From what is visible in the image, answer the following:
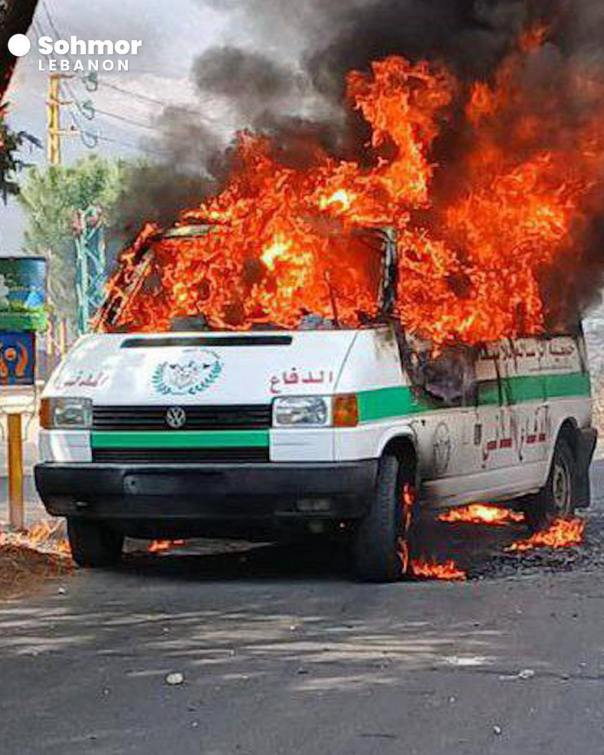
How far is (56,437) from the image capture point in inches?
342

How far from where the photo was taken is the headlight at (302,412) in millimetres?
8266

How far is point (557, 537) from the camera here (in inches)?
426

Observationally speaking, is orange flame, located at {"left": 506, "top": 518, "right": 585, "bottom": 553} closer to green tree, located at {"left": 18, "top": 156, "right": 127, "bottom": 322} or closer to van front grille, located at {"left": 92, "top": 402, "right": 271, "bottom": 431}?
van front grille, located at {"left": 92, "top": 402, "right": 271, "bottom": 431}

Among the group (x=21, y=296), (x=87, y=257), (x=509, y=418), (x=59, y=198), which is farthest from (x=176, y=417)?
(x=59, y=198)

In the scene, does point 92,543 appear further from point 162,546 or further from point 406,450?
point 406,450

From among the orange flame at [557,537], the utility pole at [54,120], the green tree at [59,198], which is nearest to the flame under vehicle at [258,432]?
the orange flame at [557,537]

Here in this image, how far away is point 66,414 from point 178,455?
2.59 ft

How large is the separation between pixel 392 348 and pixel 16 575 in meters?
2.76

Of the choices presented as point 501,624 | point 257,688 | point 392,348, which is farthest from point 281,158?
point 257,688

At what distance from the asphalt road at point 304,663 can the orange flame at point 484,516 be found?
7.89ft

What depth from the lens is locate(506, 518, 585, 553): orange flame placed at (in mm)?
10344

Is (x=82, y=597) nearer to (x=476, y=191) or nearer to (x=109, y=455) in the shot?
(x=109, y=455)

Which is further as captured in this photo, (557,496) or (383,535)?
(557,496)

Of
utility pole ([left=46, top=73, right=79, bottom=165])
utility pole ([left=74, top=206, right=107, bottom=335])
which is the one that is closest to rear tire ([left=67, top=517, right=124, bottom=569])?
utility pole ([left=74, top=206, right=107, bottom=335])
